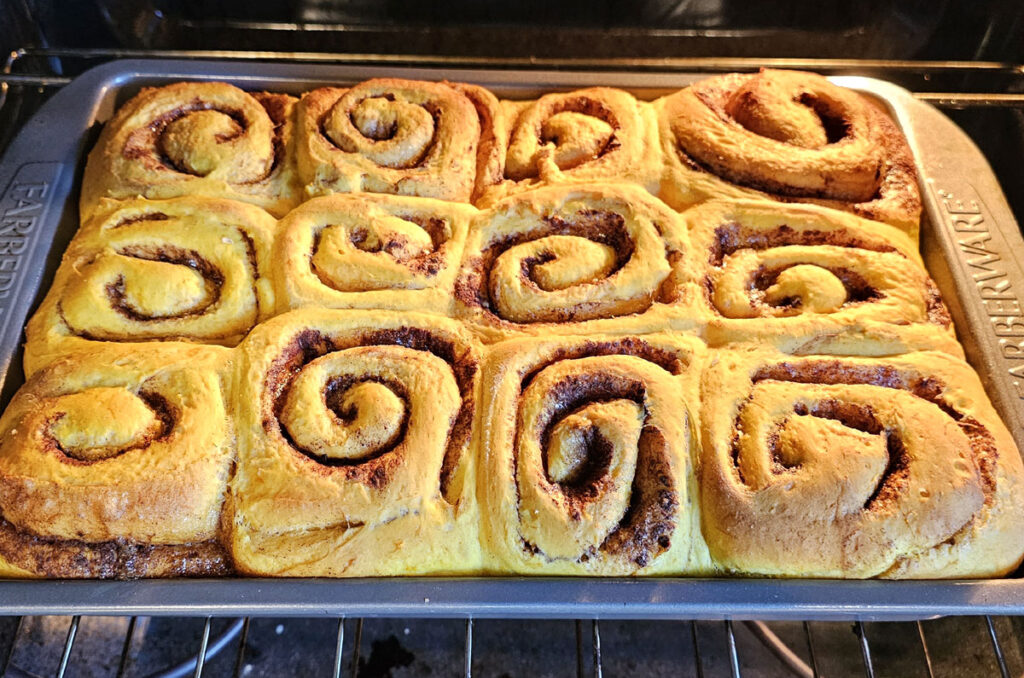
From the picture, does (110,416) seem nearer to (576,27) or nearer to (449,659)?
(449,659)

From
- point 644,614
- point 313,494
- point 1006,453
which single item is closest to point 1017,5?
point 1006,453

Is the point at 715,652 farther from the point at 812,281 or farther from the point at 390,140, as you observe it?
the point at 390,140

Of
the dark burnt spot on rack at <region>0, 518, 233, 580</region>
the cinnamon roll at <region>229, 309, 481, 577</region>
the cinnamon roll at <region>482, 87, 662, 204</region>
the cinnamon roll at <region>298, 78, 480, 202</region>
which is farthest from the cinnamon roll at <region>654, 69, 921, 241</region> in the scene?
the dark burnt spot on rack at <region>0, 518, 233, 580</region>

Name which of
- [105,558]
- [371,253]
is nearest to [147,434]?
[105,558]

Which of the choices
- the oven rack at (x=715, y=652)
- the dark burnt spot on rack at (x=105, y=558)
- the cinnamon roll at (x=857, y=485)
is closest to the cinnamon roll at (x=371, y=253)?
the dark burnt spot on rack at (x=105, y=558)

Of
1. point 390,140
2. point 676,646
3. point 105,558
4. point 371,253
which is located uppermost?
point 390,140

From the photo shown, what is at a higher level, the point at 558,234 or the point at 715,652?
the point at 558,234
